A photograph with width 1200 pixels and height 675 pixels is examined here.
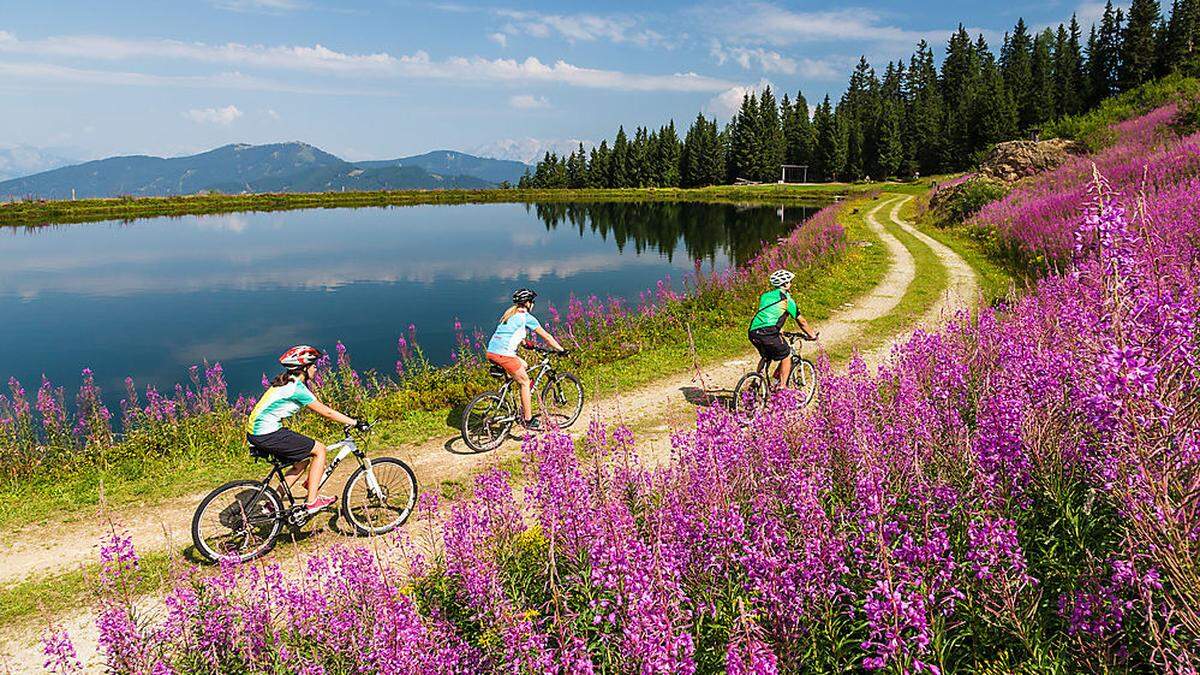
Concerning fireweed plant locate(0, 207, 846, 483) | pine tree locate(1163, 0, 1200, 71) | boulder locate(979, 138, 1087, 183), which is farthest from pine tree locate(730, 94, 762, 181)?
fireweed plant locate(0, 207, 846, 483)

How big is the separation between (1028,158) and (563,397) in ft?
131

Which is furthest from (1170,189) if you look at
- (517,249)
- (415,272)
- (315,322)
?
(517,249)

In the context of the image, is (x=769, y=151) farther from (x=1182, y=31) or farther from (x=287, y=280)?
(x=287, y=280)

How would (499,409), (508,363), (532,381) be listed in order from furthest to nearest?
(532,381) < (499,409) < (508,363)

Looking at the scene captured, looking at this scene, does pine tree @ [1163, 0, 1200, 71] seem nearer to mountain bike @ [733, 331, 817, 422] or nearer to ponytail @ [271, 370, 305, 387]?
mountain bike @ [733, 331, 817, 422]

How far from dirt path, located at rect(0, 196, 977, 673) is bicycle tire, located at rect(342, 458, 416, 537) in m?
0.40

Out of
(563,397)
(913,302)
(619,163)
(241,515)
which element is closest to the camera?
(241,515)

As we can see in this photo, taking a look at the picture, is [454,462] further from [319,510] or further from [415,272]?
[415,272]

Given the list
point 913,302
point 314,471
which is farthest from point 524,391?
point 913,302

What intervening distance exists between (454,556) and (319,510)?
4.61 m

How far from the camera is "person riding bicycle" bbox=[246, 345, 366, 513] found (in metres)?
8.42

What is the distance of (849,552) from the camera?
4309mm

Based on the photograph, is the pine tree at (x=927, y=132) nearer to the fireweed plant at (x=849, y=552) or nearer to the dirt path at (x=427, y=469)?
the dirt path at (x=427, y=469)

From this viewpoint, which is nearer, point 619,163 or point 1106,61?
point 1106,61
